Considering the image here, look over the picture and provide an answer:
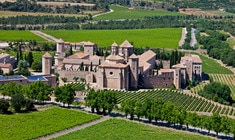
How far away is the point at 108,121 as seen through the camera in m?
38.8

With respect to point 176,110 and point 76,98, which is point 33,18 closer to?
point 76,98

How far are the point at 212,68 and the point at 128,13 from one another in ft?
193

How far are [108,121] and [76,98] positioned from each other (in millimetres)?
9529

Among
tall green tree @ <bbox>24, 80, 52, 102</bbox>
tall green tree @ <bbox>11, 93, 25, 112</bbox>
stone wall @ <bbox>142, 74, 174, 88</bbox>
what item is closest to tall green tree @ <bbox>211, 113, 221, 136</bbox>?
tall green tree @ <bbox>24, 80, 52, 102</bbox>

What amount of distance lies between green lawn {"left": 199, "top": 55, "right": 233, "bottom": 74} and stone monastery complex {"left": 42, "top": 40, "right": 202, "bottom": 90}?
285 inches

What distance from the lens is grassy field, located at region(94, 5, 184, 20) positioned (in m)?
116

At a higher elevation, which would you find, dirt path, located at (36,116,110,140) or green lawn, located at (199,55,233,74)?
green lawn, located at (199,55,233,74)

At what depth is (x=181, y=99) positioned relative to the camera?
48.5 meters

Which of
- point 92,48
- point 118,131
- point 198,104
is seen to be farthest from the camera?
point 92,48

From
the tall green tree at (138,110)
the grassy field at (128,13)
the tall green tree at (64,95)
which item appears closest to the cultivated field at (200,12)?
the grassy field at (128,13)

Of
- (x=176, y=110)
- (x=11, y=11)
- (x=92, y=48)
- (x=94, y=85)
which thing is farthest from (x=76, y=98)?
(x=11, y=11)

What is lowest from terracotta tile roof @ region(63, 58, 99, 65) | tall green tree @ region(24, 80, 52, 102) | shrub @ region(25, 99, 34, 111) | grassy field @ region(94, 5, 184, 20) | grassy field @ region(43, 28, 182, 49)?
shrub @ region(25, 99, 34, 111)

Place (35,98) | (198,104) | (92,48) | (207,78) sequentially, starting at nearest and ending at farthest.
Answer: (35,98), (198,104), (207,78), (92,48)

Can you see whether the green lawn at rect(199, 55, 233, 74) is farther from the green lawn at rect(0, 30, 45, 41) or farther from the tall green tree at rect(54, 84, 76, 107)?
the green lawn at rect(0, 30, 45, 41)
